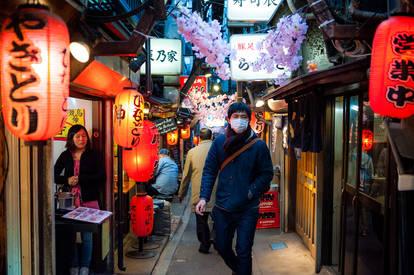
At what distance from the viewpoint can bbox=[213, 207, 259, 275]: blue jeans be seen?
5352 millimetres

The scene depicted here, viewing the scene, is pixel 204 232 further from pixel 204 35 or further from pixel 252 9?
pixel 252 9

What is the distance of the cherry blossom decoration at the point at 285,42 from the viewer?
25.2 ft

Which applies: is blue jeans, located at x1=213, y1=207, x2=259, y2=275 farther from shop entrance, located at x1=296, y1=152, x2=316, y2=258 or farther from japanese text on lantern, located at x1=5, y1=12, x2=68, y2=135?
japanese text on lantern, located at x1=5, y1=12, x2=68, y2=135

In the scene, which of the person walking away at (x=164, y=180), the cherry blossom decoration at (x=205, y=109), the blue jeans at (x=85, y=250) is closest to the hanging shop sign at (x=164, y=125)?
the person walking away at (x=164, y=180)

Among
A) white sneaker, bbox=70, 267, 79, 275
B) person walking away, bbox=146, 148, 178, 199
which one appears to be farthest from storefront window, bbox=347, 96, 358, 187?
person walking away, bbox=146, 148, 178, 199

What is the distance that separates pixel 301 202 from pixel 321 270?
9.06 feet

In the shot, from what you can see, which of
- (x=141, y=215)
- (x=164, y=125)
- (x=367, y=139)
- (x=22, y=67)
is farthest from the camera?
(x=164, y=125)

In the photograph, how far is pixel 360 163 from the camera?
18.7ft

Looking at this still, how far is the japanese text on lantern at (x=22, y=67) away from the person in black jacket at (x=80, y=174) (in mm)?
3227

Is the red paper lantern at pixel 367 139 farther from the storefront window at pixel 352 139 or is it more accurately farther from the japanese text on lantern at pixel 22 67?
the japanese text on lantern at pixel 22 67

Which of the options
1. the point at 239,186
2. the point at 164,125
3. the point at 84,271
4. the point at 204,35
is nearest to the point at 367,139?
the point at 239,186

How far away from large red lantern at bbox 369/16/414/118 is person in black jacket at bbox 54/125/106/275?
16.8 feet

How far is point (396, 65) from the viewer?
345 centimetres

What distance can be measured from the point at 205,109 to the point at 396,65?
Result: 25108mm
